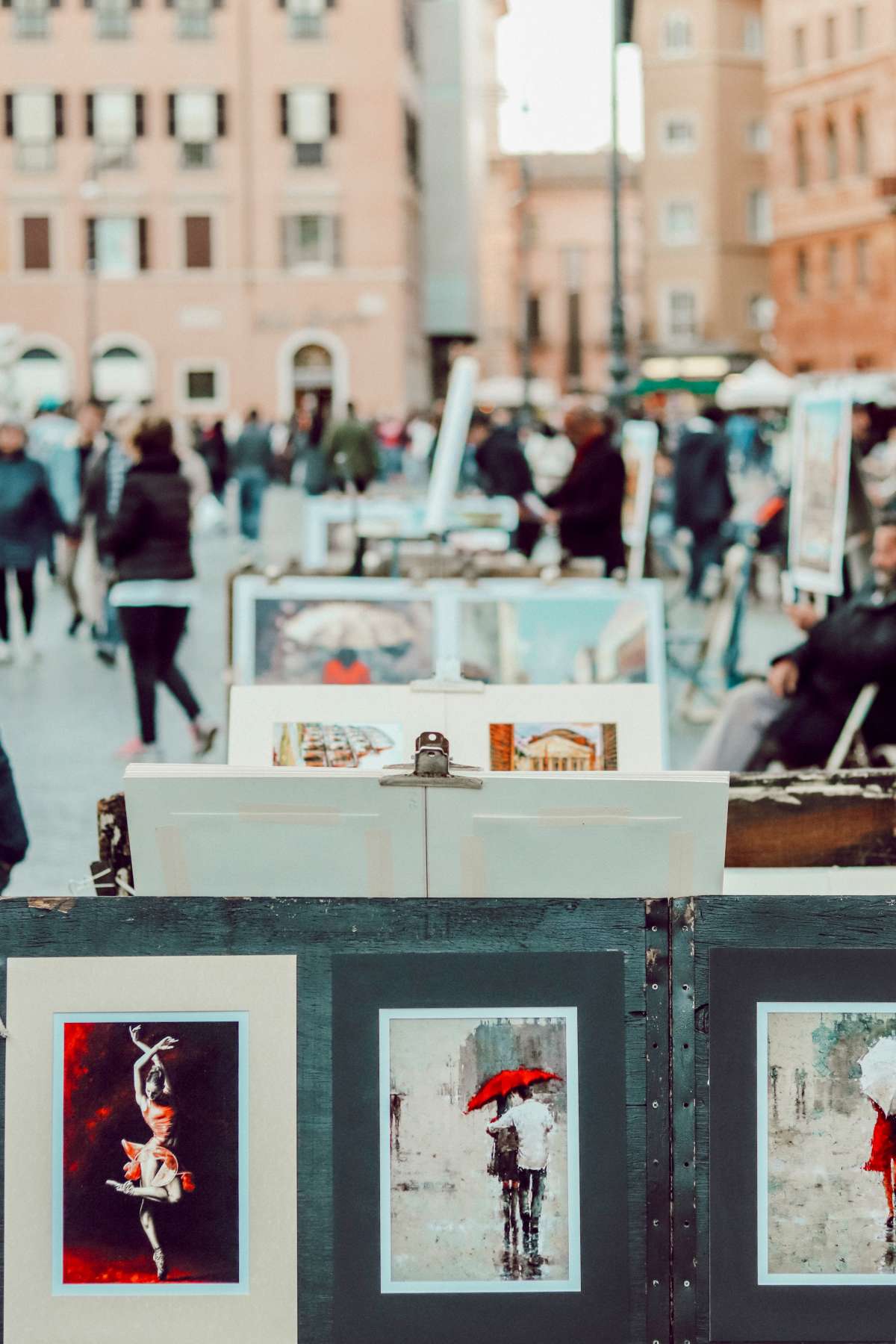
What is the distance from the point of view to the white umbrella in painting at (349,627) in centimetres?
686

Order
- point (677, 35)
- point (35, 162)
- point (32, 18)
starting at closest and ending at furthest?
1. point (32, 18)
2. point (35, 162)
3. point (677, 35)

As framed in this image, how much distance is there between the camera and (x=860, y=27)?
227 ft

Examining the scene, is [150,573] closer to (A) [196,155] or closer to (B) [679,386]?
(A) [196,155]

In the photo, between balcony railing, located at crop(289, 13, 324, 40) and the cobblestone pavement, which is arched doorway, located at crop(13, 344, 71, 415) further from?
the cobblestone pavement

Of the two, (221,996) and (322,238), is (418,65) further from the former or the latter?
(221,996)

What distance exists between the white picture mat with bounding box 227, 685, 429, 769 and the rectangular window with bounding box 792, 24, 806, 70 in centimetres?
7161

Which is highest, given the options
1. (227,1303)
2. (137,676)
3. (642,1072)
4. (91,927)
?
(137,676)

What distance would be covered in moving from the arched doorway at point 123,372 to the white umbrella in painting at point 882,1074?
56.7m

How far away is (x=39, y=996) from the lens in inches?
105

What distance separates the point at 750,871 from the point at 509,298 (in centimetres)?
9547

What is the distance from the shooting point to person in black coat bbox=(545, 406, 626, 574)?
1306cm

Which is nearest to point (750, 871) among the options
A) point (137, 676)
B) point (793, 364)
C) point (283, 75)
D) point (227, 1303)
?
point (227, 1303)

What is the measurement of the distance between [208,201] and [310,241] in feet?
8.89

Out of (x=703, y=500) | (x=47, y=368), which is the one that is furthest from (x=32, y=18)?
(x=703, y=500)
